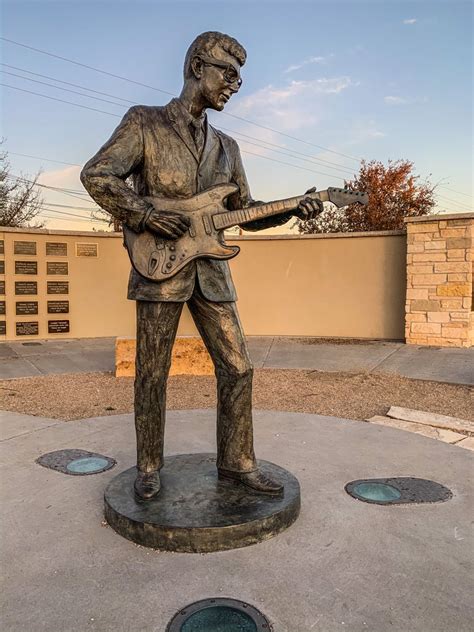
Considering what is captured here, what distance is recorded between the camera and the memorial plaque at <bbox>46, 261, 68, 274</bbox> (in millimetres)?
10859

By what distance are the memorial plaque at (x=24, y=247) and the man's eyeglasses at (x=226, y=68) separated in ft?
29.4

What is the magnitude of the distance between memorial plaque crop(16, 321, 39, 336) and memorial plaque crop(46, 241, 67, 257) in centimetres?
143

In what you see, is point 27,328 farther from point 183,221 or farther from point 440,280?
point 183,221

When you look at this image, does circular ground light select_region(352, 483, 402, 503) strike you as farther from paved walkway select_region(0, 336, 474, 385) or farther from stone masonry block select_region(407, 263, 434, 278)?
stone masonry block select_region(407, 263, 434, 278)

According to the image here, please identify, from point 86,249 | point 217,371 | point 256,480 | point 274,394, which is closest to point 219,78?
point 217,371

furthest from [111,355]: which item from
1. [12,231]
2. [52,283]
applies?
[12,231]

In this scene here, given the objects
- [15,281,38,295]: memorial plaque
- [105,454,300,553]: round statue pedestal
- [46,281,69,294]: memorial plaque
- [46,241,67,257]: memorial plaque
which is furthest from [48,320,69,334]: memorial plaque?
[105,454,300,553]: round statue pedestal

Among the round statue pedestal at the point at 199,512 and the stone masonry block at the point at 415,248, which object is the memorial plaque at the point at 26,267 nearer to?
the stone masonry block at the point at 415,248

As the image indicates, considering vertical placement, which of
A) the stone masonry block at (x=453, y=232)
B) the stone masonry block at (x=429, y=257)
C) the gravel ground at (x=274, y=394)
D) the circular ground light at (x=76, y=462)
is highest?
the stone masonry block at (x=453, y=232)

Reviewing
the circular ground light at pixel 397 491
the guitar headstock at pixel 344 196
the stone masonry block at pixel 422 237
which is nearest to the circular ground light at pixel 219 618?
the circular ground light at pixel 397 491

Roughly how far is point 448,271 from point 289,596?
8694 millimetres

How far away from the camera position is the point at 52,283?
10.9 meters

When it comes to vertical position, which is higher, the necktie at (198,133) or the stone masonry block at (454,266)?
the necktie at (198,133)

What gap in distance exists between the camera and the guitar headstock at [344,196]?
2.70 metres
